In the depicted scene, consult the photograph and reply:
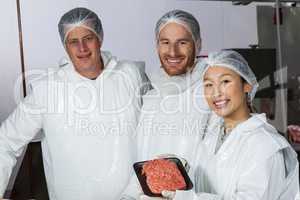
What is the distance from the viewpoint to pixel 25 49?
4.80 feet

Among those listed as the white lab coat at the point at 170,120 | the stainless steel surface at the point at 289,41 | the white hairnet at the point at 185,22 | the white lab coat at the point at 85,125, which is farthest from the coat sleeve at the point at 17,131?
the stainless steel surface at the point at 289,41

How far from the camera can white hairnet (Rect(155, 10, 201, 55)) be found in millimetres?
1407

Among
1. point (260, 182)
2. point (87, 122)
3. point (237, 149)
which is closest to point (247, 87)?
point (237, 149)

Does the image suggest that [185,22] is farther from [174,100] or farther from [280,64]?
[280,64]

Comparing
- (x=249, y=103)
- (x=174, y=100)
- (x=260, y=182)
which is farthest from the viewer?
(x=174, y=100)

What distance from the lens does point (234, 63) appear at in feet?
4.25

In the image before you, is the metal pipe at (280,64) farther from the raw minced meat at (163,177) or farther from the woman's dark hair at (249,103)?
the raw minced meat at (163,177)

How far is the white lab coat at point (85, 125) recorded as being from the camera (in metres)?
1.49

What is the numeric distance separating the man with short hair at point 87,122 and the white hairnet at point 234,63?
12.4 inches

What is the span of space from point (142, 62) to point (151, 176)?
0.45 metres

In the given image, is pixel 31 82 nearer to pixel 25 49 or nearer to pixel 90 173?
pixel 25 49

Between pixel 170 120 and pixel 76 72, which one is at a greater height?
pixel 76 72

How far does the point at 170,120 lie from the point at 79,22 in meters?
0.51

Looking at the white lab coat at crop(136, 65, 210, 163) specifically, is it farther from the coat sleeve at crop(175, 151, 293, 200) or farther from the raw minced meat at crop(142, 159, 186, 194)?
the coat sleeve at crop(175, 151, 293, 200)
